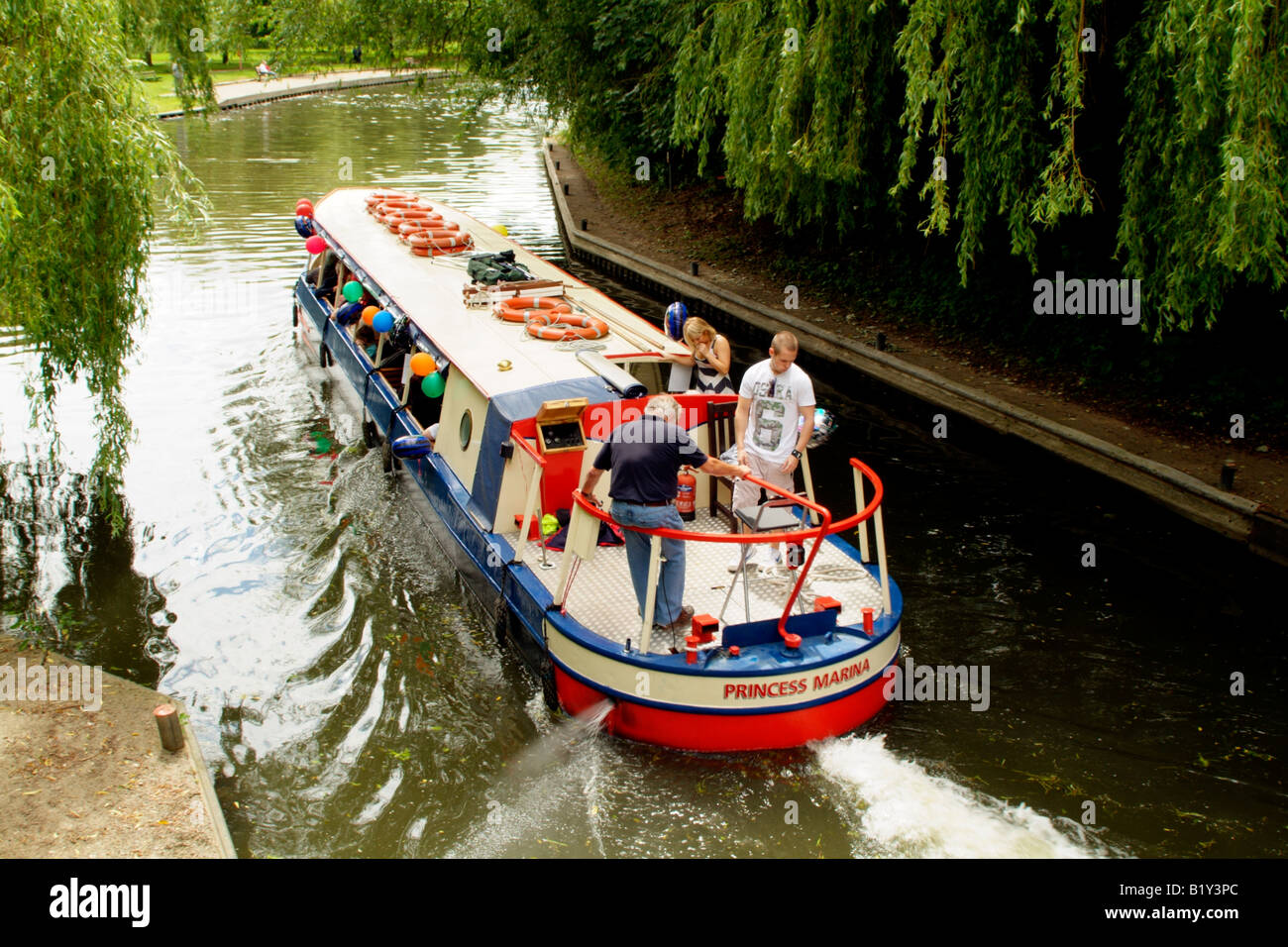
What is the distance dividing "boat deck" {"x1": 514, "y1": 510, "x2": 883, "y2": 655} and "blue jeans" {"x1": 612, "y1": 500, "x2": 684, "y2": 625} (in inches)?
7.7

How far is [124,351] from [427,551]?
10.9 ft

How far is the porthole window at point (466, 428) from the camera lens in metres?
9.88

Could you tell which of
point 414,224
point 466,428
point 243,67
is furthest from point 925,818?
point 243,67

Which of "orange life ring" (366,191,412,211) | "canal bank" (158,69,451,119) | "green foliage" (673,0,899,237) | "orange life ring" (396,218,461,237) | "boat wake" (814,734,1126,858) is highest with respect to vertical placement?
"canal bank" (158,69,451,119)

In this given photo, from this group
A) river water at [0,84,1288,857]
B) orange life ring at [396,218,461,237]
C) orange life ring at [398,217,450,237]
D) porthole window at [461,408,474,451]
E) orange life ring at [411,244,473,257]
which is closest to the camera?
river water at [0,84,1288,857]

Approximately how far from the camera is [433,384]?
34.4 ft

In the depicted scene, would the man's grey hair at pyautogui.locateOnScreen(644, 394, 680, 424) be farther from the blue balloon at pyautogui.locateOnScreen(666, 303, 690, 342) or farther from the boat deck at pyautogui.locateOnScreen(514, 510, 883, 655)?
the blue balloon at pyautogui.locateOnScreen(666, 303, 690, 342)

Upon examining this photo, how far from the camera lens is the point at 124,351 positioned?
962 cm

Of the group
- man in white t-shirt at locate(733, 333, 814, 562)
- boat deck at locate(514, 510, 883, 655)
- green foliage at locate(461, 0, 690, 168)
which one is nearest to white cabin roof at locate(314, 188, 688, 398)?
man in white t-shirt at locate(733, 333, 814, 562)

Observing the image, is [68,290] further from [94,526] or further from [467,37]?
[467,37]

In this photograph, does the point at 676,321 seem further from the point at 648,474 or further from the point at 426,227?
the point at 426,227

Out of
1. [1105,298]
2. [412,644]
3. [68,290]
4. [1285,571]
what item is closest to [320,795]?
[412,644]

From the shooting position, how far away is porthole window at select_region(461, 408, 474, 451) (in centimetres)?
988

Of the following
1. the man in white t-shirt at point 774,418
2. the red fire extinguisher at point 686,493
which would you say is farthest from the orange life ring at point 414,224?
the man in white t-shirt at point 774,418
